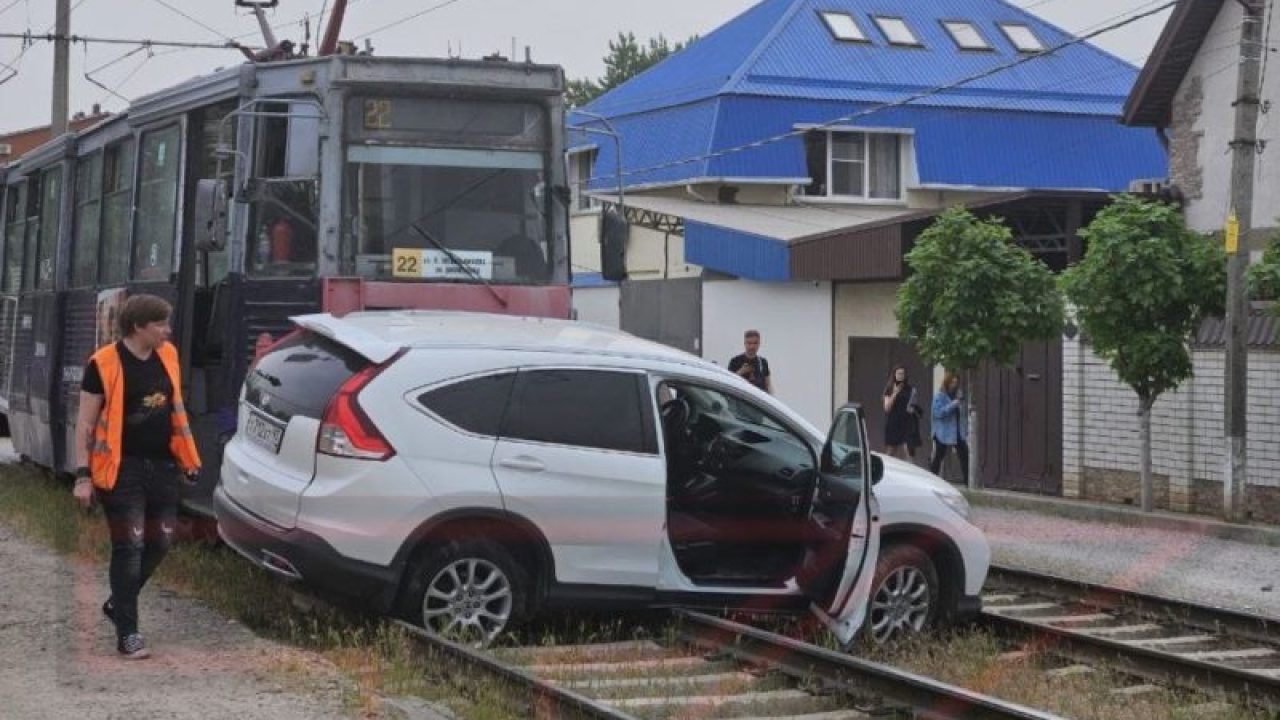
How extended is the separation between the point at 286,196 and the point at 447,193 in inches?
43.0

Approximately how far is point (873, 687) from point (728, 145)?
3034cm

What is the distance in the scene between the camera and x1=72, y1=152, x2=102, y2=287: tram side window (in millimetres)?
16969

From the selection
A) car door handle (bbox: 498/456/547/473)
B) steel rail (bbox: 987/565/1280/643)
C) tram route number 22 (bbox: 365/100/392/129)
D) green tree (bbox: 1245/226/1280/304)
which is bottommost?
steel rail (bbox: 987/565/1280/643)

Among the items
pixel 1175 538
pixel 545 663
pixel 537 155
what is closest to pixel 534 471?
pixel 545 663

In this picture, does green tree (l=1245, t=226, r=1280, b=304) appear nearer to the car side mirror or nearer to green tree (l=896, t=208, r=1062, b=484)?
green tree (l=896, t=208, r=1062, b=484)

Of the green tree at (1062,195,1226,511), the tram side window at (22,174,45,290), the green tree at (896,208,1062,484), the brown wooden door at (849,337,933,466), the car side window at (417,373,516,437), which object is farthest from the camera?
the brown wooden door at (849,337,933,466)

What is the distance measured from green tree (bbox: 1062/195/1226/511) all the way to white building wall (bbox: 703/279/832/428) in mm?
11168

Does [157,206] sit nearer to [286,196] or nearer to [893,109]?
[286,196]

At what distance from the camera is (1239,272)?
65.8 ft

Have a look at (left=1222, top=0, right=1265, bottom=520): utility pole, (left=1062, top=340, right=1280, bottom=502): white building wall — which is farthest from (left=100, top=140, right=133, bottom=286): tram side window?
(left=1062, top=340, right=1280, bottom=502): white building wall

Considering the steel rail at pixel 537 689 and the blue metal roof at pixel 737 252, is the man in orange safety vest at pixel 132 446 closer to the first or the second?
the steel rail at pixel 537 689

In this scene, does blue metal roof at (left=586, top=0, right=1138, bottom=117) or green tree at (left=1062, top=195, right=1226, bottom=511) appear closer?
green tree at (left=1062, top=195, right=1226, bottom=511)

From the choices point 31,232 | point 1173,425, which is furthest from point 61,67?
point 1173,425

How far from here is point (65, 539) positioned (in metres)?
14.3
